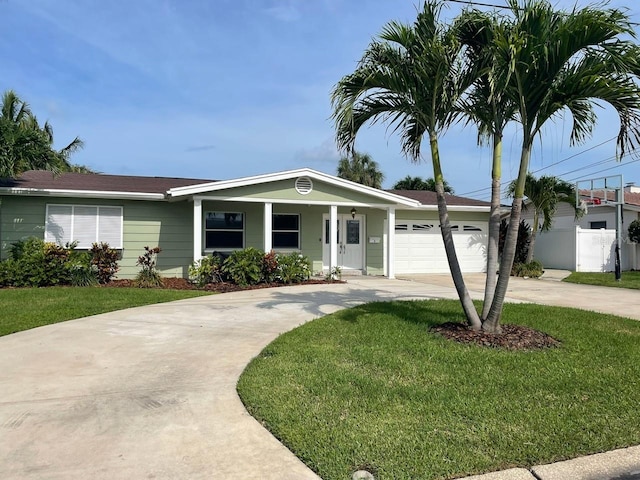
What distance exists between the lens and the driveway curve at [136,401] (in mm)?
3012

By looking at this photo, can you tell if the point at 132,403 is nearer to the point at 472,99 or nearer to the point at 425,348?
the point at 425,348

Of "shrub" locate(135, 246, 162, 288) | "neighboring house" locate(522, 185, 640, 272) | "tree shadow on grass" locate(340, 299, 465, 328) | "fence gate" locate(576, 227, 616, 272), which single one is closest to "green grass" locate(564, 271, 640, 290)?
"fence gate" locate(576, 227, 616, 272)

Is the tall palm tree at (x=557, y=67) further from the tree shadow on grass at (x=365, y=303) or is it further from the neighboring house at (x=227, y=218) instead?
the neighboring house at (x=227, y=218)

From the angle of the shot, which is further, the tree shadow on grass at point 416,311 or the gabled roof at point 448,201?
the gabled roof at point 448,201

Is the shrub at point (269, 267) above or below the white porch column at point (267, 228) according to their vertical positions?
below

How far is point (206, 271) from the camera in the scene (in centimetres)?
1263

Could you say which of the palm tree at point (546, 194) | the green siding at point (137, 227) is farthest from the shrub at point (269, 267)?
the palm tree at point (546, 194)

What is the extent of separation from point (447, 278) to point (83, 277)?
1139cm

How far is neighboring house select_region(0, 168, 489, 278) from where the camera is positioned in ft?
43.0

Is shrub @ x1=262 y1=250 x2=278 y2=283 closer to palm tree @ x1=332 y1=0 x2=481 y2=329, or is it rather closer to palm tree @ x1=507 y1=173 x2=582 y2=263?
palm tree @ x1=332 y1=0 x2=481 y2=329

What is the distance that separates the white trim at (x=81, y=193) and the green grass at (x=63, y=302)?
2.99 meters

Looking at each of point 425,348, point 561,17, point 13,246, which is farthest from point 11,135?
point 561,17

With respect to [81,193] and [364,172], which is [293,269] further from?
[364,172]

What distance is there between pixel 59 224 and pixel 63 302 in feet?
16.2
